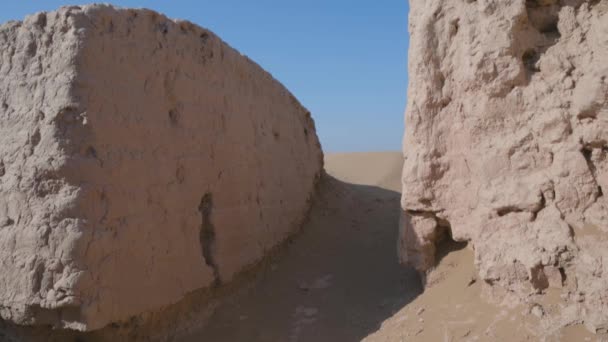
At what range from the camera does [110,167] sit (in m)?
4.22

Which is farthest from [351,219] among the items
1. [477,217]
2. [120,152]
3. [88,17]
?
[88,17]

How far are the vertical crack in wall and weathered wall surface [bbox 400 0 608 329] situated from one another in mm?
1913

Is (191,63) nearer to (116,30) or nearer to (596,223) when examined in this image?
(116,30)

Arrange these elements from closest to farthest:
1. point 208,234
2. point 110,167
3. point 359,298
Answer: point 110,167, point 208,234, point 359,298

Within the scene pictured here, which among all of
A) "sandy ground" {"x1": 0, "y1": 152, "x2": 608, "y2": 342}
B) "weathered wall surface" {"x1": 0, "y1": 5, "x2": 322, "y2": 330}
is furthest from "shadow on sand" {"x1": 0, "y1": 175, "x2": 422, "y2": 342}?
"weathered wall surface" {"x1": 0, "y1": 5, "x2": 322, "y2": 330}

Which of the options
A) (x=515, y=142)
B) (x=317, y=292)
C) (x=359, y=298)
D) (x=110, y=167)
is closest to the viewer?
(x=515, y=142)

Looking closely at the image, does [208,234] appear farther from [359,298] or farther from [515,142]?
[515,142]

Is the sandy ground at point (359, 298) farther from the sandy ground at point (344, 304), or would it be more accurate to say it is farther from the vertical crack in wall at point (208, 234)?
the vertical crack in wall at point (208, 234)

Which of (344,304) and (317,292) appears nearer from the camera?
(344,304)

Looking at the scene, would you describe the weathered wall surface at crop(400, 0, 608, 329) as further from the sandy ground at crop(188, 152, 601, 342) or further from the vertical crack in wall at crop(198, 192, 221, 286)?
the vertical crack in wall at crop(198, 192, 221, 286)

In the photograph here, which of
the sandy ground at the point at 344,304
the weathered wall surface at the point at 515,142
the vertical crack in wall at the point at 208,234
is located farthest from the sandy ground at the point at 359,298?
the vertical crack in wall at the point at 208,234

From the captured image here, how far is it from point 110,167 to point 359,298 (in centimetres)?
278

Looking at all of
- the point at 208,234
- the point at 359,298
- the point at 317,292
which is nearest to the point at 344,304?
the point at 359,298

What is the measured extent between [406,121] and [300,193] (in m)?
2.60
